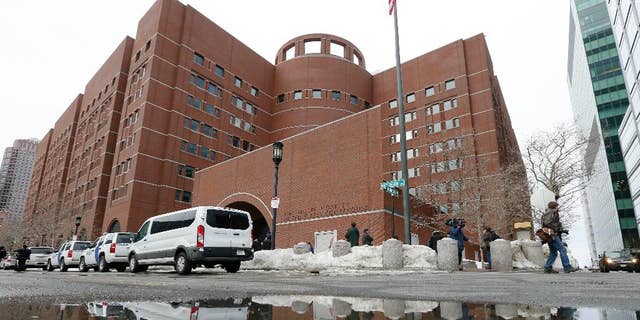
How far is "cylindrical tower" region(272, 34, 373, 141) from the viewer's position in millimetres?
54469

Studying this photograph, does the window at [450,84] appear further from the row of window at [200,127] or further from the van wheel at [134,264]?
the van wheel at [134,264]

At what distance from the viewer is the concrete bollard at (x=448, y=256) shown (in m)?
12.5

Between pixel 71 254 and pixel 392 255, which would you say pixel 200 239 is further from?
→ pixel 71 254

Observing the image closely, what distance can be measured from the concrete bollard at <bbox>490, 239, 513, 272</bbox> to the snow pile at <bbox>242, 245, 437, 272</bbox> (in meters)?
2.10

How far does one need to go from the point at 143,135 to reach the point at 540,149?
121ft

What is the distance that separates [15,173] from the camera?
160m

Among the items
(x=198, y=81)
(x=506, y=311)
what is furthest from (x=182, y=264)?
(x=198, y=81)

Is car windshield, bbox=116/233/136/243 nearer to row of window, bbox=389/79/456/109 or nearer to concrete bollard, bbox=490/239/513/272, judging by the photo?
concrete bollard, bbox=490/239/513/272

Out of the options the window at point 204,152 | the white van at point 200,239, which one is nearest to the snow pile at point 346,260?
the white van at point 200,239

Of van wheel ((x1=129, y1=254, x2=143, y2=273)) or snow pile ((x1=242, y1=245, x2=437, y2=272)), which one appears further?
van wheel ((x1=129, y1=254, x2=143, y2=273))

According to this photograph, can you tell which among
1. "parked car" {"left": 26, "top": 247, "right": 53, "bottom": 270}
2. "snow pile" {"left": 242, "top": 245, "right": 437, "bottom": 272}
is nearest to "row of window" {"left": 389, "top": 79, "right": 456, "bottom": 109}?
"snow pile" {"left": 242, "top": 245, "right": 437, "bottom": 272}

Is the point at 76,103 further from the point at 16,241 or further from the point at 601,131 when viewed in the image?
the point at 601,131

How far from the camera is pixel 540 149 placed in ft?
90.3

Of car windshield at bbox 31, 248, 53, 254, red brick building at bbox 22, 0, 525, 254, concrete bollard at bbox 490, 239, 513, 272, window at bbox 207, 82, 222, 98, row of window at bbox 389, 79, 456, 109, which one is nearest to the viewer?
concrete bollard at bbox 490, 239, 513, 272
